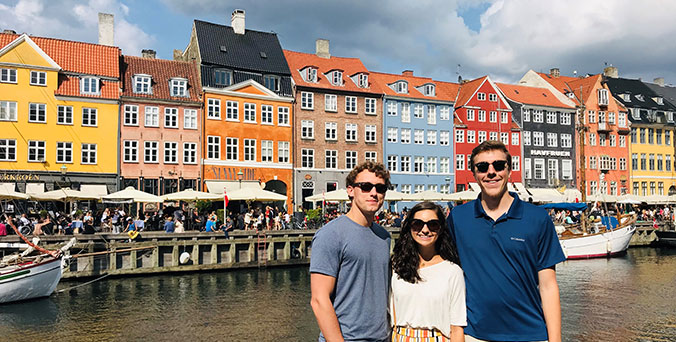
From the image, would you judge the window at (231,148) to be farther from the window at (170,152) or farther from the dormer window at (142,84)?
the dormer window at (142,84)

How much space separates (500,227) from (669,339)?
12.0 metres

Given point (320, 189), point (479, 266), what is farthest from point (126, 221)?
point (479, 266)

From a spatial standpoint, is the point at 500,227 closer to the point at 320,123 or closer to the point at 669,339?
the point at 669,339

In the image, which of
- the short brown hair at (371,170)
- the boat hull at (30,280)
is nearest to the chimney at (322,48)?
the boat hull at (30,280)

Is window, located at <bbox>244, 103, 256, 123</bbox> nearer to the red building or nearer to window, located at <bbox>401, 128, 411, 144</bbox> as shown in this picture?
window, located at <bbox>401, 128, 411, 144</bbox>

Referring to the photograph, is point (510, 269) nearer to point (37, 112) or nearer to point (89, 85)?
point (37, 112)

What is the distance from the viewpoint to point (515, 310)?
13.5 feet

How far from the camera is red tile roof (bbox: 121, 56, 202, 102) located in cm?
3972

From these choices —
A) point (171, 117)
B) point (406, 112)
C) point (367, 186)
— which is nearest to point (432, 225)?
point (367, 186)

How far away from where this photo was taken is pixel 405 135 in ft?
164

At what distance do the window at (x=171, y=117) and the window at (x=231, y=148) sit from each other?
147 inches

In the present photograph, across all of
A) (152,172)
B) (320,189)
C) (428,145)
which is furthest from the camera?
(428,145)

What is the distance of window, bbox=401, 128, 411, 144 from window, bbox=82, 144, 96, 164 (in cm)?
2396

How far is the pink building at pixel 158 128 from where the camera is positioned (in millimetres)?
38531
